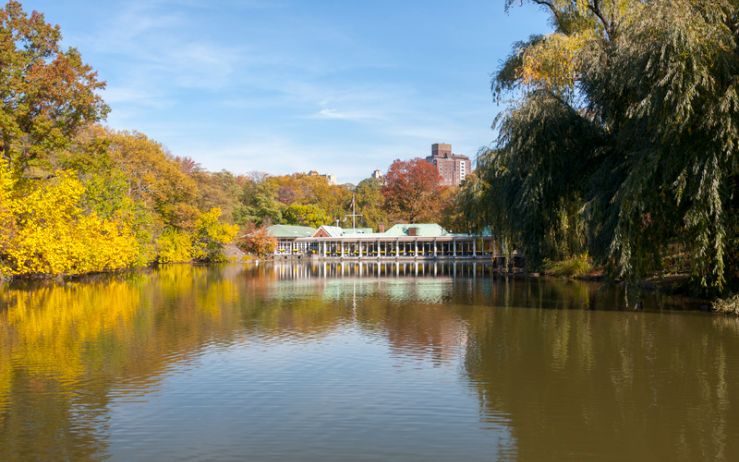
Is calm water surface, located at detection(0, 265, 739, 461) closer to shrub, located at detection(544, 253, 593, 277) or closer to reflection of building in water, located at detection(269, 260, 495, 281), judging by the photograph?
shrub, located at detection(544, 253, 593, 277)

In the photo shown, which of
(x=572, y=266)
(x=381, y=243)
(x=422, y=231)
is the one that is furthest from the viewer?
(x=381, y=243)

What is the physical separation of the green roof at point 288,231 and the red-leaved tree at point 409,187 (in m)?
12.2

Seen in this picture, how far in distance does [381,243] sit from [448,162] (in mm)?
110678

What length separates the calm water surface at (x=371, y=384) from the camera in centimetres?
573

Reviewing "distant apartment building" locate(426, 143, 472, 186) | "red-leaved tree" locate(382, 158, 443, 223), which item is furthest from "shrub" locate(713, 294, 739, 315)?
"distant apartment building" locate(426, 143, 472, 186)

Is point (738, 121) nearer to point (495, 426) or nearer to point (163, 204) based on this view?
point (495, 426)

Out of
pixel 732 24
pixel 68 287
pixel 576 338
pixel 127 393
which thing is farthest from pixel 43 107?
pixel 732 24

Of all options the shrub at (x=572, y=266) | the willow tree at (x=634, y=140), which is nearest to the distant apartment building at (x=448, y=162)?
the shrub at (x=572, y=266)

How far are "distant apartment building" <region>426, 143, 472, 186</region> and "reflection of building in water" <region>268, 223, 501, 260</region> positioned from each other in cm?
10213

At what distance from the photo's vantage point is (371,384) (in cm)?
806

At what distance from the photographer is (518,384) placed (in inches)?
312

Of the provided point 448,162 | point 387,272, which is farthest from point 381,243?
point 448,162

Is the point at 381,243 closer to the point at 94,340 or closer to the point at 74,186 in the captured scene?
the point at 74,186

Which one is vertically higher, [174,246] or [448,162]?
[448,162]
